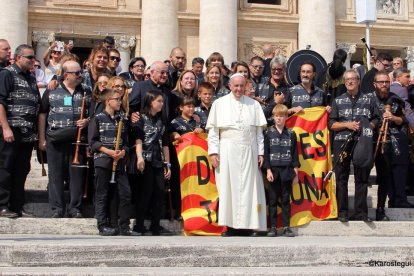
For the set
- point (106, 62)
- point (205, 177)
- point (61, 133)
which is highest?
point (106, 62)

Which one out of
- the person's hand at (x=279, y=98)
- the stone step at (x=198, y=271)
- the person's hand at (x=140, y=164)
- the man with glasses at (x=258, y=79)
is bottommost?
the stone step at (x=198, y=271)

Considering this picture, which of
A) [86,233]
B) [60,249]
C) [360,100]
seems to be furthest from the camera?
[360,100]

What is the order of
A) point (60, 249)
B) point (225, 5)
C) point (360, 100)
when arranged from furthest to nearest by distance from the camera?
point (225, 5) → point (360, 100) → point (60, 249)

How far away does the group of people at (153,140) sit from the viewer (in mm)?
8883

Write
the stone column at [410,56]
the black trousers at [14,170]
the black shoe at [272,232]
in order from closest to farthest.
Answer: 1. the black trousers at [14,170]
2. the black shoe at [272,232]
3. the stone column at [410,56]

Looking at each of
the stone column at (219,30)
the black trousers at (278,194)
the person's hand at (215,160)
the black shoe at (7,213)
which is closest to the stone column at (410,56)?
the stone column at (219,30)

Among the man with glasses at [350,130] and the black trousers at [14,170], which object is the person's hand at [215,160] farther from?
the black trousers at [14,170]

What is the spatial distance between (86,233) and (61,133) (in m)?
1.42

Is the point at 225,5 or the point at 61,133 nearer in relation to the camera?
the point at 61,133

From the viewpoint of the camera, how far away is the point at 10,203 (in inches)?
360

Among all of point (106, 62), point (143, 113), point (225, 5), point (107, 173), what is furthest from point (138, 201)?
point (225, 5)

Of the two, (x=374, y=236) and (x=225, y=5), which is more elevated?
(x=225, y=5)

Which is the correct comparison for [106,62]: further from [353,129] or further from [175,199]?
[353,129]

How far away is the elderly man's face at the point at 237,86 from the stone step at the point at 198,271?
3038 mm
